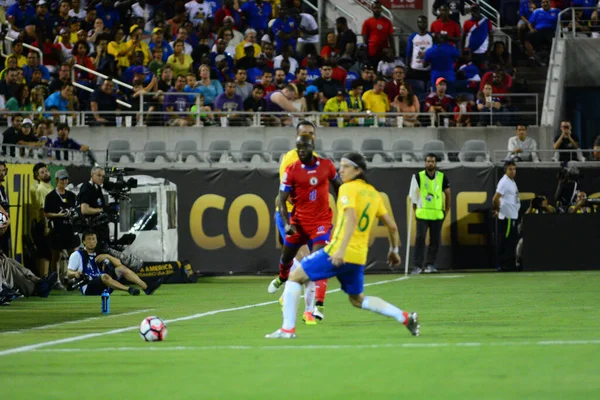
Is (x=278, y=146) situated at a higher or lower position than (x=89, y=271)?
higher

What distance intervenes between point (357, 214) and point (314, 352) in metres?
1.61

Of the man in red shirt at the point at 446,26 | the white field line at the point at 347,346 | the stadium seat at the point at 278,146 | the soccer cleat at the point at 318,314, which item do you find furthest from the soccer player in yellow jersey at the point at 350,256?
the man in red shirt at the point at 446,26

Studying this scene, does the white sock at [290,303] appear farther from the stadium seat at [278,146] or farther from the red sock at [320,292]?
the stadium seat at [278,146]

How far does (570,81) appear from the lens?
1225 inches

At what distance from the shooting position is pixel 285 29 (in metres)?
31.5

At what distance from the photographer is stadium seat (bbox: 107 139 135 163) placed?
2572 centimetres

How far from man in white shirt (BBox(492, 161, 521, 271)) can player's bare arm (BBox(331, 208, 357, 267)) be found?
570 inches

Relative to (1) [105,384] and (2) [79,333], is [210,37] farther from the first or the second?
(1) [105,384]

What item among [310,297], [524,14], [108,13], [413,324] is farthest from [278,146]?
[413,324]

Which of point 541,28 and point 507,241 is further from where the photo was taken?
point 541,28

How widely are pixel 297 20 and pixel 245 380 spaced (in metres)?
24.6

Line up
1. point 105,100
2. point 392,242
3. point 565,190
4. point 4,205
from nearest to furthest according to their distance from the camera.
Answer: point 392,242, point 4,205, point 565,190, point 105,100

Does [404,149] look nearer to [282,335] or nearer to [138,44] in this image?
[138,44]

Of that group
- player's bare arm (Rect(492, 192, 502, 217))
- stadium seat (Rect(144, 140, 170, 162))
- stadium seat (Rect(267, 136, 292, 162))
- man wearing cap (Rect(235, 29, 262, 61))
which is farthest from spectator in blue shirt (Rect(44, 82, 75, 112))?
player's bare arm (Rect(492, 192, 502, 217))
